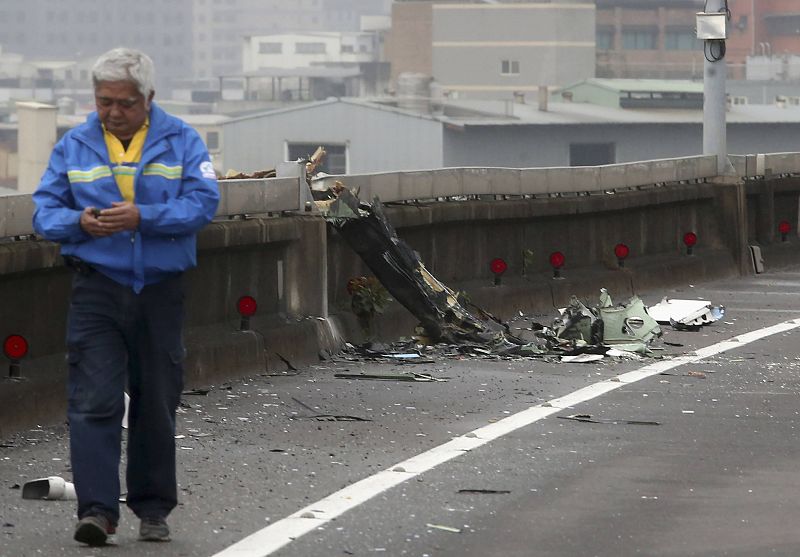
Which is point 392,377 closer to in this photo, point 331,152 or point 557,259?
point 557,259

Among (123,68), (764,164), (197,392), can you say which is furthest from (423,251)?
(764,164)

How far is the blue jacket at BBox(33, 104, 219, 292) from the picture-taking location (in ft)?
21.8

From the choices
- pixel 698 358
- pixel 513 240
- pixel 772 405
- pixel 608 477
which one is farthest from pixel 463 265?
pixel 608 477

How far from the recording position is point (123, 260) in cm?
667

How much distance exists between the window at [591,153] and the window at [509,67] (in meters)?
53.5

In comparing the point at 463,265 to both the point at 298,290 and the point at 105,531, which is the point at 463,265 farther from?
the point at 105,531

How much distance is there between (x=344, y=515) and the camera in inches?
284

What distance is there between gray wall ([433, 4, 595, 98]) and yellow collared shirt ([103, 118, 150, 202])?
5582 inches

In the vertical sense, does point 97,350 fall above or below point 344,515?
above

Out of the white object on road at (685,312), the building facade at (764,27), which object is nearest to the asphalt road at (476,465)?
the white object on road at (685,312)

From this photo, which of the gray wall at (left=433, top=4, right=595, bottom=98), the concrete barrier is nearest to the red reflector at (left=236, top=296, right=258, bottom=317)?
Answer: the concrete barrier

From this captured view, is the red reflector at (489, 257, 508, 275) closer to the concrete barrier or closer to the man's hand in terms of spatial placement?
the concrete barrier

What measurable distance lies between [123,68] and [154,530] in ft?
5.30

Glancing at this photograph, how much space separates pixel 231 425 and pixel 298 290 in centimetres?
Result: 308
